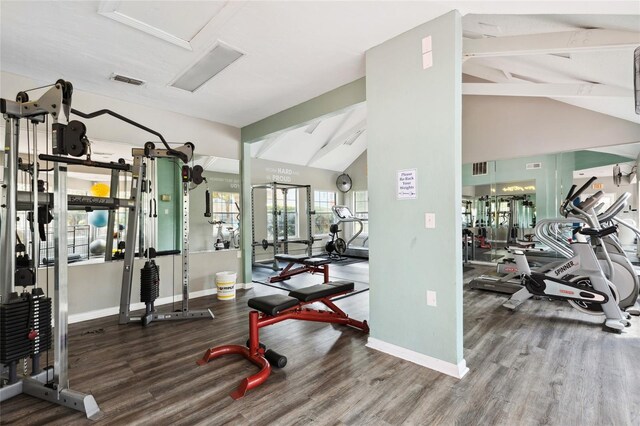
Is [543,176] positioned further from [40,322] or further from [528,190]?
[40,322]

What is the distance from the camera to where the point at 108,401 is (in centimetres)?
196

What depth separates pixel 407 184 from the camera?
244 centimetres

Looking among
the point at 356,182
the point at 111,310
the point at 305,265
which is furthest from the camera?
the point at 356,182

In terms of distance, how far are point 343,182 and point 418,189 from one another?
7573mm

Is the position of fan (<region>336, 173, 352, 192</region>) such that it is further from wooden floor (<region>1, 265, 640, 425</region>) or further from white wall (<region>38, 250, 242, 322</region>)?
wooden floor (<region>1, 265, 640, 425</region>)

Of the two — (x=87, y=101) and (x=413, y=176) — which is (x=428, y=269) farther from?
(x=87, y=101)

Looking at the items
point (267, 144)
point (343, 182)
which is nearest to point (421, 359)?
point (267, 144)

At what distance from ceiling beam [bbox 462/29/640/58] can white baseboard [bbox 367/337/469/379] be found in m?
2.56

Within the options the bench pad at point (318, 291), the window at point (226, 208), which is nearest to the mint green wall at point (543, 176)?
the bench pad at point (318, 291)

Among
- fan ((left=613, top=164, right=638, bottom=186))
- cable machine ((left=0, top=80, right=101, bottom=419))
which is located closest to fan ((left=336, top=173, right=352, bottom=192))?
fan ((left=613, top=164, right=638, bottom=186))

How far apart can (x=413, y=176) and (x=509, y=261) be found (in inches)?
152

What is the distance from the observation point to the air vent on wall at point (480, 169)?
280 inches

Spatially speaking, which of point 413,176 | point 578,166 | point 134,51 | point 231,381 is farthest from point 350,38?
point 578,166

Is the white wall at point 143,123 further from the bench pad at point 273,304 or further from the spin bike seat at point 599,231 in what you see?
the spin bike seat at point 599,231
